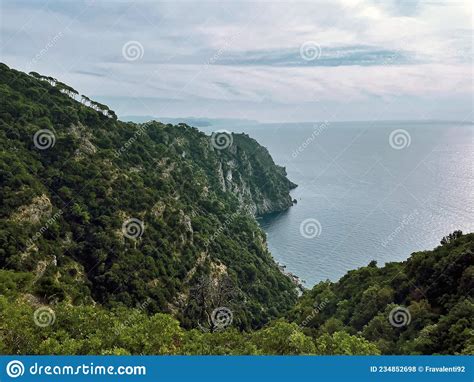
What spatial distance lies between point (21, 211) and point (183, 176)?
41692mm

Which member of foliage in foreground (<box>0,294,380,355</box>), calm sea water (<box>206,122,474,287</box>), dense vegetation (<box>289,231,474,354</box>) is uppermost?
calm sea water (<box>206,122,474,287</box>)

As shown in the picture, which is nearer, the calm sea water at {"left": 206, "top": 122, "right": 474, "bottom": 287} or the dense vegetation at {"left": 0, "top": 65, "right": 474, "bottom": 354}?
the dense vegetation at {"left": 0, "top": 65, "right": 474, "bottom": 354}

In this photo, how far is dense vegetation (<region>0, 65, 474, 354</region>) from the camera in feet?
75.0

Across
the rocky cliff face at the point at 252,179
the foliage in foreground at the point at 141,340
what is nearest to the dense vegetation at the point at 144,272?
the foliage in foreground at the point at 141,340

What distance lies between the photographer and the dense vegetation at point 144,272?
75.0 feet

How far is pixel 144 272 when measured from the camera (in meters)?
48.2

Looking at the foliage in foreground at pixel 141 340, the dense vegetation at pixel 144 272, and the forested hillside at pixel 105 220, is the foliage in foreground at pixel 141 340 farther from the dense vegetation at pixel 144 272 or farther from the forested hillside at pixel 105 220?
the forested hillside at pixel 105 220

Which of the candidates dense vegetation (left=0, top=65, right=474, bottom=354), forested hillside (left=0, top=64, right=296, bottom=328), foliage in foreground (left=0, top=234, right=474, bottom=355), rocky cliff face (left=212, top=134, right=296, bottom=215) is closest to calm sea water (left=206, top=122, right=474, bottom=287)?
rocky cliff face (left=212, top=134, right=296, bottom=215)

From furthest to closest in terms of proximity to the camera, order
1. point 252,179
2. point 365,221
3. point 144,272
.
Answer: point 252,179 → point 365,221 → point 144,272

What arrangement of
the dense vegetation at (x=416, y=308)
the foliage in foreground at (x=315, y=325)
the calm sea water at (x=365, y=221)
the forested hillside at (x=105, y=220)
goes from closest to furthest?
the foliage in foreground at (x=315, y=325) → the dense vegetation at (x=416, y=308) → the forested hillside at (x=105, y=220) → the calm sea water at (x=365, y=221)

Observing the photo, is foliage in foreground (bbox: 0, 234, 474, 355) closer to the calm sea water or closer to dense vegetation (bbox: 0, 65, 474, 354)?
dense vegetation (bbox: 0, 65, 474, 354)

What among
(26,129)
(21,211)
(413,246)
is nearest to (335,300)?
(21,211)

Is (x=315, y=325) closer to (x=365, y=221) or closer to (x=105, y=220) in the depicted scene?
(x=105, y=220)

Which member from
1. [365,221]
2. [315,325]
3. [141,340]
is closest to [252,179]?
[365,221]
